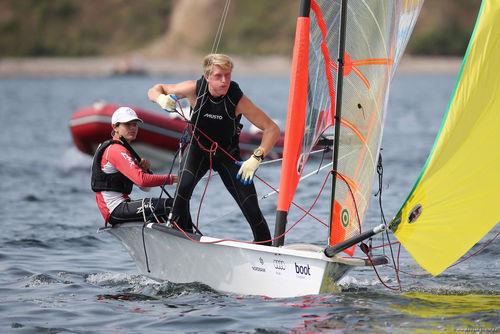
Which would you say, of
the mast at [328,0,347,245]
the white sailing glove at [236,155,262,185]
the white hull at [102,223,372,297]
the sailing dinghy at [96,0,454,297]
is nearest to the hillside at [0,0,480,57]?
the white hull at [102,223,372,297]

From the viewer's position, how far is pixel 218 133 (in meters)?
7.65

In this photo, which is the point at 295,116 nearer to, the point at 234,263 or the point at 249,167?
the point at 249,167

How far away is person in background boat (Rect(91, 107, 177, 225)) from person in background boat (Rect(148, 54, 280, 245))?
0.21 m

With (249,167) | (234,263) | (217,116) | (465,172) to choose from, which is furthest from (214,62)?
(465,172)

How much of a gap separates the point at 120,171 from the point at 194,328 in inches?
67.9

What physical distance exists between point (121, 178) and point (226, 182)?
36.7 inches

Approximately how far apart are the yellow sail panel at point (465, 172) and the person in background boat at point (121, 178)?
2.23m

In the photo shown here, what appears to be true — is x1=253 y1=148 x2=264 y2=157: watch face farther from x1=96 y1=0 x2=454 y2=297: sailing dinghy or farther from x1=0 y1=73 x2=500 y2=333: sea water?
x1=0 y1=73 x2=500 y2=333: sea water

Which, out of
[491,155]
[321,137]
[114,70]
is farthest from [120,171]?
[114,70]

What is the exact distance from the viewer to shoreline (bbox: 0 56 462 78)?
84.4 metres

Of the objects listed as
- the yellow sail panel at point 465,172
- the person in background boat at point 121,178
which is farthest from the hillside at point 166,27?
the yellow sail panel at point 465,172

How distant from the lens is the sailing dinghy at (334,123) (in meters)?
7.09

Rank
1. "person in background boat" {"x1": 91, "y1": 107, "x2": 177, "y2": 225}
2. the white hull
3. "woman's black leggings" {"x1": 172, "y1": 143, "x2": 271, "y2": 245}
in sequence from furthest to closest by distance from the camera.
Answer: "person in background boat" {"x1": 91, "y1": 107, "x2": 177, "y2": 225}
"woman's black leggings" {"x1": 172, "y1": 143, "x2": 271, "y2": 245}
the white hull

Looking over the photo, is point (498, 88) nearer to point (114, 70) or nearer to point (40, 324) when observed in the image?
point (40, 324)
